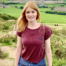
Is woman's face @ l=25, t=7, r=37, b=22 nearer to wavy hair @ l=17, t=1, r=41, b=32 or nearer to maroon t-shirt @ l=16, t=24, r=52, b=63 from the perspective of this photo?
wavy hair @ l=17, t=1, r=41, b=32

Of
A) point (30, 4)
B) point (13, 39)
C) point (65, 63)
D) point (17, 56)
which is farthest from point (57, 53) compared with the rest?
point (30, 4)

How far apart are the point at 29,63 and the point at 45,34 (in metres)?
0.51

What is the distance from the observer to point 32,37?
1.45 meters

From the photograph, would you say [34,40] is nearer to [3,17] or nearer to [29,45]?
[29,45]

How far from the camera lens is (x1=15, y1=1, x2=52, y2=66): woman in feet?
4.74

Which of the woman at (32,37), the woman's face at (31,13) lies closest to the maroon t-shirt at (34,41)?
the woman at (32,37)

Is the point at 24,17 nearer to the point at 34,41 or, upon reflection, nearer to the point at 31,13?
the point at 31,13

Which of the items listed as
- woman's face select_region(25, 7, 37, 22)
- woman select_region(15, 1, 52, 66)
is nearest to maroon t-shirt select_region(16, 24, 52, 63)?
woman select_region(15, 1, 52, 66)

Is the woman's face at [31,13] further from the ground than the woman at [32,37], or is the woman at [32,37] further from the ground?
the woman's face at [31,13]

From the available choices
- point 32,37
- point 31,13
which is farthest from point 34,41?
point 31,13

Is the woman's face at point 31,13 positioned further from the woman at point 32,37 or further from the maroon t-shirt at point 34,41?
the maroon t-shirt at point 34,41

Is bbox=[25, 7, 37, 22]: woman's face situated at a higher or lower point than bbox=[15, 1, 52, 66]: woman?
higher

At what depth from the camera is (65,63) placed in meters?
3.52

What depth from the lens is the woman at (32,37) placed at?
1.44 meters
